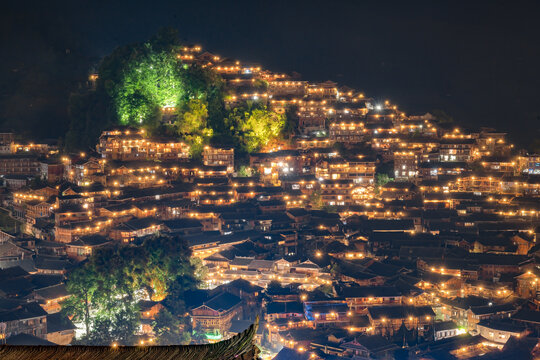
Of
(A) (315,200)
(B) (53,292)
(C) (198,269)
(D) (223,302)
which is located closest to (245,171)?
(A) (315,200)

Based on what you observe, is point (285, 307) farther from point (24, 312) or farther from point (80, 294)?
point (24, 312)

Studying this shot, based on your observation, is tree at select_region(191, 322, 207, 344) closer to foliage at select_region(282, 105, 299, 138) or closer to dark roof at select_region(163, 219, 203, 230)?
dark roof at select_region(163, 219, 203, 230)

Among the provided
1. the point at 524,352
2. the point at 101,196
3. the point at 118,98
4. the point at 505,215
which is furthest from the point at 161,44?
the point at 524,352

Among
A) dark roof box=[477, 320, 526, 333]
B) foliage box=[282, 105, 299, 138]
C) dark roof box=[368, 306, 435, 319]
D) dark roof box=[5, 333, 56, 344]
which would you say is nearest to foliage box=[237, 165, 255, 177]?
foliage box=[282, 105, 299, 138]

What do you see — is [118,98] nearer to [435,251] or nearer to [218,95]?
[218,95]

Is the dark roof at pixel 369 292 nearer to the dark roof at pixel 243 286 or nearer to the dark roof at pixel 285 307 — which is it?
the dark roof at pixel 285 307
